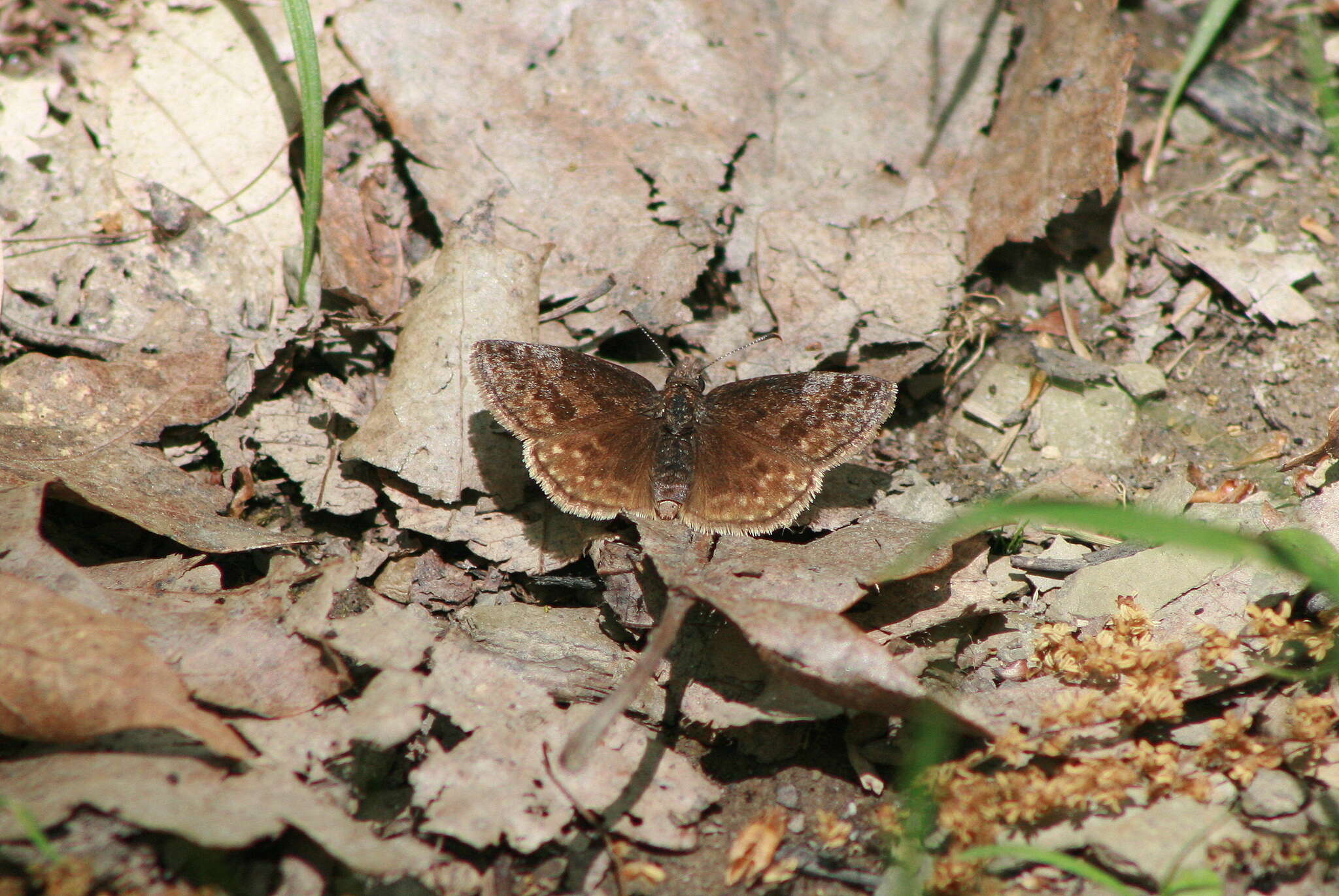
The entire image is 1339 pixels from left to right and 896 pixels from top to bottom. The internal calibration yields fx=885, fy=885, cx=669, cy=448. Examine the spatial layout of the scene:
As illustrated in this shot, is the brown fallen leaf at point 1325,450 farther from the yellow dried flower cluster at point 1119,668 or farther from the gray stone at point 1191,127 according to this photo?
the gray stone at point 1191,127

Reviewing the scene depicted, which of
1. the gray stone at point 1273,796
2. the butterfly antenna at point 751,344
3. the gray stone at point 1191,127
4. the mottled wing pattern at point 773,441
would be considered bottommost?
the gray stone at point 1273,796

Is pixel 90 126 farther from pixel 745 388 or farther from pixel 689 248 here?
pixel 745 388

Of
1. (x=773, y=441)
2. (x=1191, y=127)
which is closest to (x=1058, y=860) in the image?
(x=773, y=441)

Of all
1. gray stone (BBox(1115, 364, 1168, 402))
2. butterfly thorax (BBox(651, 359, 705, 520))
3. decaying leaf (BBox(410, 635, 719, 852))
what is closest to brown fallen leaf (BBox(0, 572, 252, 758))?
decaying leaf (BBox(410, 635, 719, 852))

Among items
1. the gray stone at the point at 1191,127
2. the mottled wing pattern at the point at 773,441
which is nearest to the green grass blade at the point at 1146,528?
the mottled wing pattern at the point at 773,441

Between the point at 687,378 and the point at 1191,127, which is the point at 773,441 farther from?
the point at 1191,127

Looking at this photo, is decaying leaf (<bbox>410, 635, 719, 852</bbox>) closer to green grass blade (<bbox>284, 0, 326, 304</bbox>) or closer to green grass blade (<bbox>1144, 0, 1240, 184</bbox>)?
green grass blade (<bbox>284, 0, 326, 304</bbox>)

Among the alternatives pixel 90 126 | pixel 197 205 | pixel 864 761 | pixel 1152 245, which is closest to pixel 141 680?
pixel 864 761
